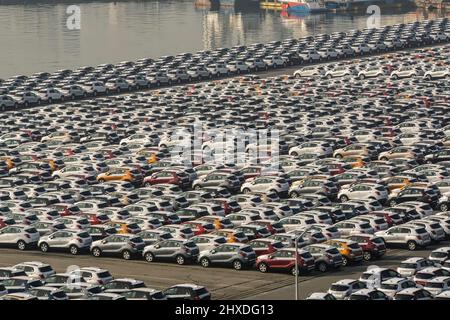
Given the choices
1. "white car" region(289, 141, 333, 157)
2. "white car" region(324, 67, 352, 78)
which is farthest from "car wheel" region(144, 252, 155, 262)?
→ "white car" region(324, 67, 352, 78)

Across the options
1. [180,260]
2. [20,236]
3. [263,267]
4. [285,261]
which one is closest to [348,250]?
[285,261]

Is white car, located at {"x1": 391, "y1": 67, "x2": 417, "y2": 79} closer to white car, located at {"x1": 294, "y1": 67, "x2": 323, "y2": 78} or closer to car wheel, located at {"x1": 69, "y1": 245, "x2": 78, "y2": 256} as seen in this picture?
white car, located at {"x1": 294, "y1": 67, "x2": 323, "y2": 78}

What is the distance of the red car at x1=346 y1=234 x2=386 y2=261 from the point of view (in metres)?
74.9

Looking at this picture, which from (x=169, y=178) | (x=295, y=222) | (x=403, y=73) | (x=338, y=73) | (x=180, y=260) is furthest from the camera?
(x=338, y=73)

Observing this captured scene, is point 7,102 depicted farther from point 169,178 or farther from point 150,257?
point 150,257

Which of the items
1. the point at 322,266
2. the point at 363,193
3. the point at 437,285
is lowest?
the point at 363,193

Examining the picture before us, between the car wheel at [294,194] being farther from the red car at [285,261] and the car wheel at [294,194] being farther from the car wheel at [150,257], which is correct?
the red car at [285,261]

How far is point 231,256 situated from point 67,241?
10.7 meters

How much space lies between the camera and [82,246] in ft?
259

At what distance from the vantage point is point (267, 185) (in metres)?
94.4

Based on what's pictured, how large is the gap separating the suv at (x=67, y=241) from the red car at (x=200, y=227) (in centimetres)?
597

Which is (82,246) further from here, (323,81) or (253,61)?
(253,61)
